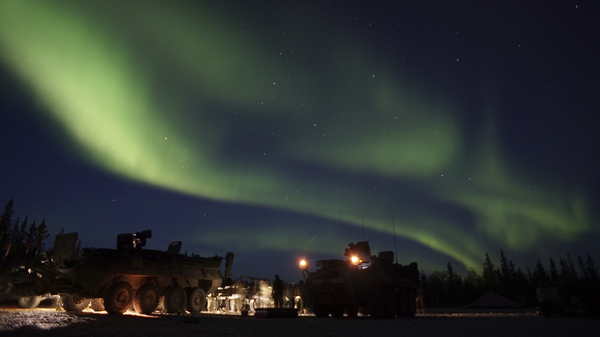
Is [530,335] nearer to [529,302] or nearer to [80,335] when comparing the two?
[80,335]

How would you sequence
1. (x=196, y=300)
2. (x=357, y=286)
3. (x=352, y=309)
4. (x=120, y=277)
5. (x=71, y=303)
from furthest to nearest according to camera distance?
(x=196, y=300), (x=352, y=309), (x=357, y=286), (x=71, y=303), (x=120, y=277)

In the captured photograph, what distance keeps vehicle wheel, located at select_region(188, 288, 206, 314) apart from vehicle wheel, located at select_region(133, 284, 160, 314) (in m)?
2.26

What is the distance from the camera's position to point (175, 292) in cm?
1602

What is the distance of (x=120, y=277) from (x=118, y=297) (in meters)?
0.79

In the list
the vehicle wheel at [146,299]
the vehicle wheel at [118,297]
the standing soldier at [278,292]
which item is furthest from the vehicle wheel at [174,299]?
the standing soldier at [278,292]

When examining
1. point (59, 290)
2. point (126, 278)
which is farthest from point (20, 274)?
point (126, 278)

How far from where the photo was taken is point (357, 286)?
49.8 feet

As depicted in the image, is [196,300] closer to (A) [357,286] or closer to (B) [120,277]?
(B) [120,277]

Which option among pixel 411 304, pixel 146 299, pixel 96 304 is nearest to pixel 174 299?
pixel 146 299

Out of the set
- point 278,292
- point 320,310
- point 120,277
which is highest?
point 120,277

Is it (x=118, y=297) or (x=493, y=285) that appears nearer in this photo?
(x=118, y=297)

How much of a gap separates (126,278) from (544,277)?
86.7 meters

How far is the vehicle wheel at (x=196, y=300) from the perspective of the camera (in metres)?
16.8

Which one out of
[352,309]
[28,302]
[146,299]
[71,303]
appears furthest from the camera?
[28,302]
